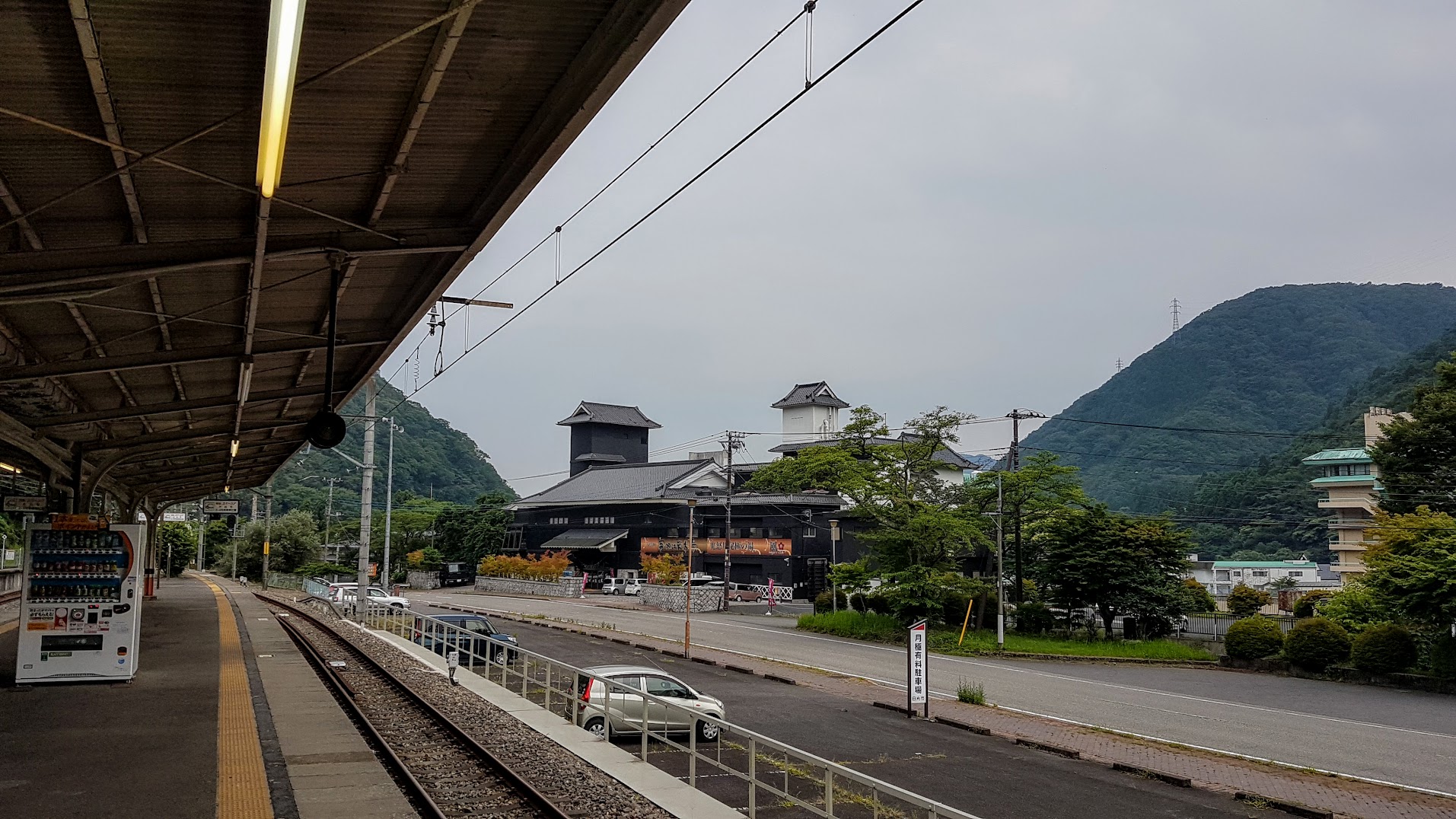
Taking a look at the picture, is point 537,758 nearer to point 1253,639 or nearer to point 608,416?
point 1253,639

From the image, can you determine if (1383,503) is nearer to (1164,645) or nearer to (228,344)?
(1164,645)

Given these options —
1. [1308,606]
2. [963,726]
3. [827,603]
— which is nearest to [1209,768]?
[963,726]

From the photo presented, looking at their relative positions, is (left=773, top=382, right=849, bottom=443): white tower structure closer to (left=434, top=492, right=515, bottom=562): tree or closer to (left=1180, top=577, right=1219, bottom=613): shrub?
(left=434, top=492, right=515, bottom=562): tree

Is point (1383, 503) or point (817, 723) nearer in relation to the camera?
point (817, 723)

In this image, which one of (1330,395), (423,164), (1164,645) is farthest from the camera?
(1330,395)

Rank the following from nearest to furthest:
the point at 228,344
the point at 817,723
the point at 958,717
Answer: the point at 228,344
the point at 817,723
the point at 958,717

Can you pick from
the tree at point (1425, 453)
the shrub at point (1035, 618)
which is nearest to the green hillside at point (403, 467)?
the shrub at point (1035, 618)

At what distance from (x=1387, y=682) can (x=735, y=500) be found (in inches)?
1795

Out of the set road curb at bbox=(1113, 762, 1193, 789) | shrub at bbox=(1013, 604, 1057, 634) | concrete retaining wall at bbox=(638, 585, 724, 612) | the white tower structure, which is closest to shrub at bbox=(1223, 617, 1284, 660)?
shrub at bbox=(1013, 604, 1057, 634)

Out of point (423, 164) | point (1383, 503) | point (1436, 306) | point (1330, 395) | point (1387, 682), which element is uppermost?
point (1436, 306)

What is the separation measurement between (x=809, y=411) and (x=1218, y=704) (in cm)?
6221

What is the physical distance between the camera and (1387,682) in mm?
29156

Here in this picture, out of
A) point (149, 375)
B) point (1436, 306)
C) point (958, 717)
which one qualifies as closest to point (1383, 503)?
point (958, 717)

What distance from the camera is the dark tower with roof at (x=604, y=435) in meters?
89.5
